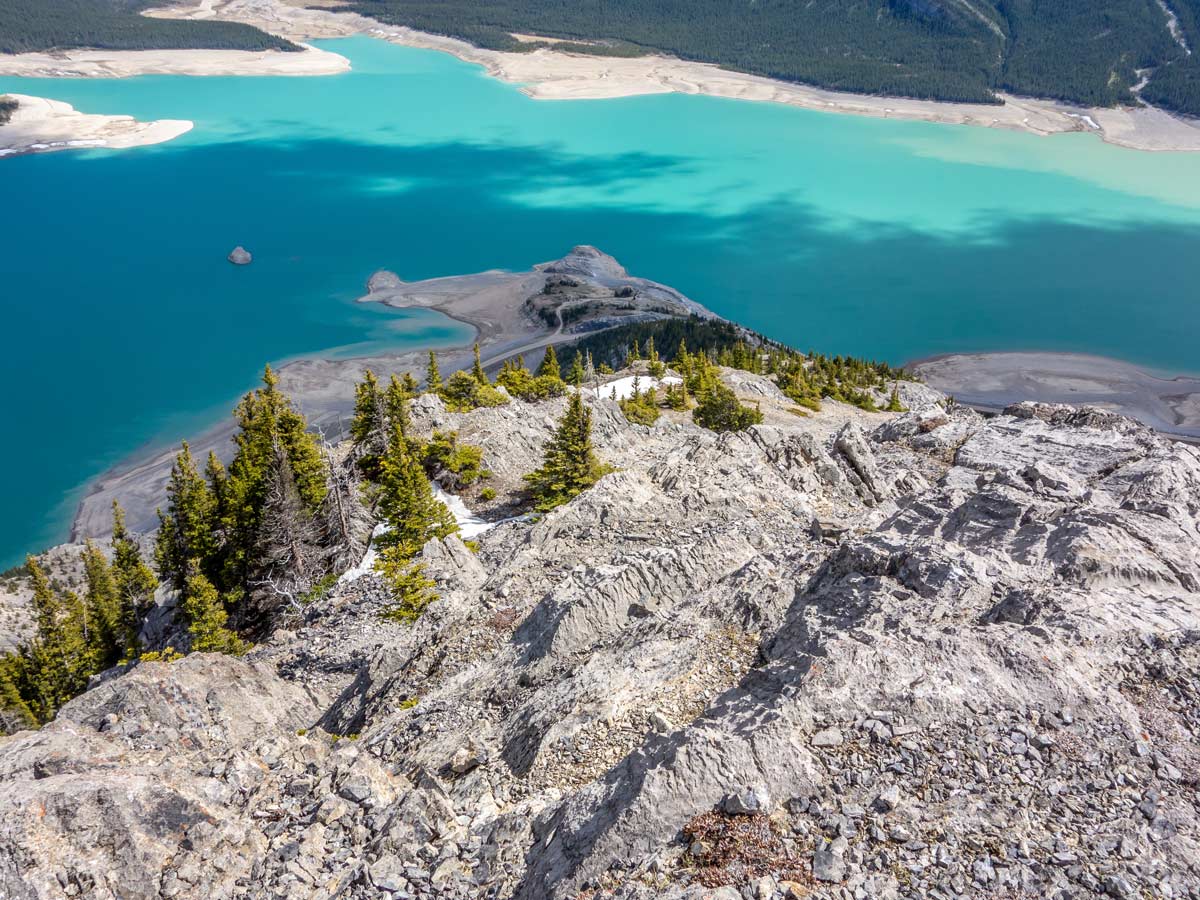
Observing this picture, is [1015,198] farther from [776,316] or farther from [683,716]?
[683,716]

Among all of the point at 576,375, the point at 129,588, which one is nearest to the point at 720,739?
the point at 129,588

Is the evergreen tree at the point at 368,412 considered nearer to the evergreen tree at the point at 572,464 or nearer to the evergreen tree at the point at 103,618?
the evergreen tree at the point at 572,464

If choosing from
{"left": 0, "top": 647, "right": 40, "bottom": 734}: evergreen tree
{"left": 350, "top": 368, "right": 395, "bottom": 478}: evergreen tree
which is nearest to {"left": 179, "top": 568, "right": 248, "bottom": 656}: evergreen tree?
{"left": 350, "top": 368, "right": 395, "bottom": 478}: evergreen tree

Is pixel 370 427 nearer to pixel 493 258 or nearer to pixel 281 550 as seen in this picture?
pixel 281 550

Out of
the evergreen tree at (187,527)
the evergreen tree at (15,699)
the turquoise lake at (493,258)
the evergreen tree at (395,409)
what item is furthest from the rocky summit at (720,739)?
the turquoise lake at (493,258)

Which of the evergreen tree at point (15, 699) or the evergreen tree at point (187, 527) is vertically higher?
the evergreen tree at point (187, 527)

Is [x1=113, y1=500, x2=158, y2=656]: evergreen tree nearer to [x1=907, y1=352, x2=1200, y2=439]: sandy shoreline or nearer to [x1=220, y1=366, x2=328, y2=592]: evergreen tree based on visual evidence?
[x1=220, y1=366, x2=328, y2=592]: evergreen tree
